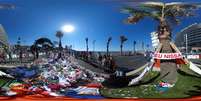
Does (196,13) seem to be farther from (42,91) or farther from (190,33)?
(42,91)

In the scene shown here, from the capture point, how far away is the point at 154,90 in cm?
2812

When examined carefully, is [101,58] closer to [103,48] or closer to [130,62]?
[103,48]

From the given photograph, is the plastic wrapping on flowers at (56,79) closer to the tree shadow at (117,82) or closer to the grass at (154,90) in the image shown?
the tree shadow at (117,82)

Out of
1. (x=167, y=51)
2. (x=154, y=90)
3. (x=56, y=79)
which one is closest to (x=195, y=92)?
(x=154, y=90)

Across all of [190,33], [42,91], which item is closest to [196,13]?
[190,33]

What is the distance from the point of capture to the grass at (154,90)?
92.1 feet

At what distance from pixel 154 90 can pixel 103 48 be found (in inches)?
29.2

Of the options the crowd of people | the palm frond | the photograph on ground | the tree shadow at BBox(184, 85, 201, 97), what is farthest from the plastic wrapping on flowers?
the palm frond

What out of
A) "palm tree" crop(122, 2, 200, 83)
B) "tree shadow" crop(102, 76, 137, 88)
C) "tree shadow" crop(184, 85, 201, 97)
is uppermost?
"palm tree" crop(122, 2, 200, 83)

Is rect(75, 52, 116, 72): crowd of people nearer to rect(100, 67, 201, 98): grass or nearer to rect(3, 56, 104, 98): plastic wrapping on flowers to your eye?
rect(3, 56, 104, 98): plastic wrapping on flowers

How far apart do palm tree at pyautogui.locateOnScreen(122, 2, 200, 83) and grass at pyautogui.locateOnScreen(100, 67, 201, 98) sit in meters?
0.11

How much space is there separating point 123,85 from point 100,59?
40 cm

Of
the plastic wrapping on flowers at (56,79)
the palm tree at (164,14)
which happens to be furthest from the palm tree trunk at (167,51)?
the plastic wrapping on flowers at (56,79)

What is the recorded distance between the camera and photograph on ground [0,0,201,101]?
2797cm
